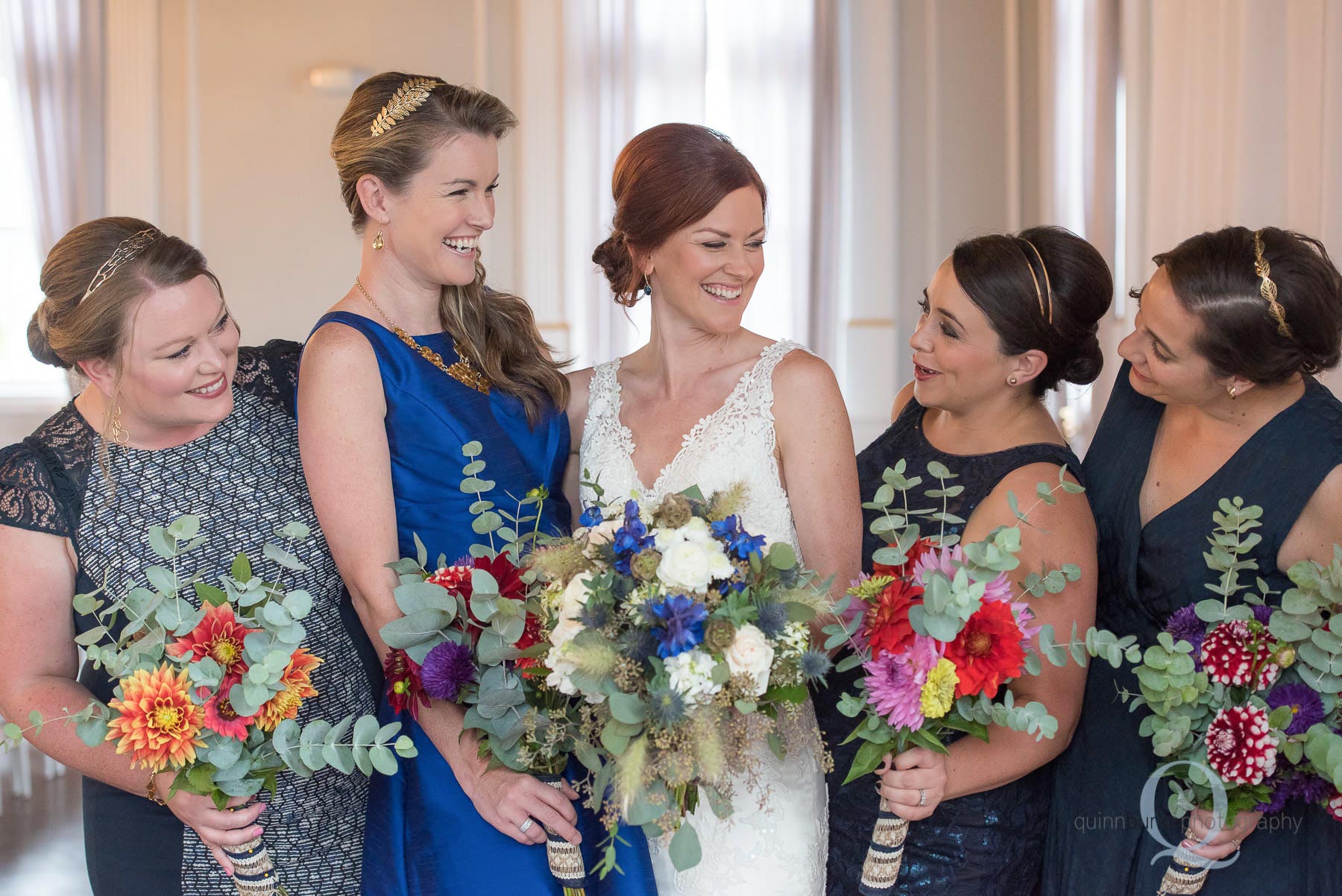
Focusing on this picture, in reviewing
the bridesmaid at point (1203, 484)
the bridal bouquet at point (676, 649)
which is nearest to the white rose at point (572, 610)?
the bridal bouquet at point (676, 649)

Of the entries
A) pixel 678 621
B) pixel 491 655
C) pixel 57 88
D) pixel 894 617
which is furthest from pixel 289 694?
pixel 57 88

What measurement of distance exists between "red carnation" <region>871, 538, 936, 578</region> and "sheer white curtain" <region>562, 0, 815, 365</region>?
5.61 metres

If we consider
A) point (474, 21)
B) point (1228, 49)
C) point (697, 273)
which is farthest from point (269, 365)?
point (474, 21)

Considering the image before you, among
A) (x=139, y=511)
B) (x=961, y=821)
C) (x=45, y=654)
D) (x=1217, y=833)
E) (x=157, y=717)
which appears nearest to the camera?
(x=157, y=717)

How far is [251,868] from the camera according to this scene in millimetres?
1941

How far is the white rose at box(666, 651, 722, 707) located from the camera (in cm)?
160

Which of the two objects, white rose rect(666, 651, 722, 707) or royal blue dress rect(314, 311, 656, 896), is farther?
royal blue dress rect(314, 311, 656, 896)

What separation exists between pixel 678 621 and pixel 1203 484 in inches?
48.0

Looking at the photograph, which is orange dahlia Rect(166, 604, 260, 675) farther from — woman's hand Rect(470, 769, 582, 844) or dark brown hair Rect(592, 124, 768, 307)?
dark brown hair Rect(592, 124, 768, 307)

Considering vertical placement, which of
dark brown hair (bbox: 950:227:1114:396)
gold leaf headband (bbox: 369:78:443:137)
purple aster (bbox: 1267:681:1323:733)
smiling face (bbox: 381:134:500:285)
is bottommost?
purple aster (bbox: 1267:681:1323:733)

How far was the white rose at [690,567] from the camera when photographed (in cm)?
160

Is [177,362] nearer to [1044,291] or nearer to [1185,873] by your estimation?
[1044,291]

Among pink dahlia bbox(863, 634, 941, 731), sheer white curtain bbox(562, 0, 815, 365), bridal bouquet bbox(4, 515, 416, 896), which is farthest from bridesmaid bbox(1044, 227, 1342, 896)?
sheer white curtain bbox(562, 0, 815, 365)

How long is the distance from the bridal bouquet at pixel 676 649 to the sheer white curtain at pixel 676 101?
583 cm
